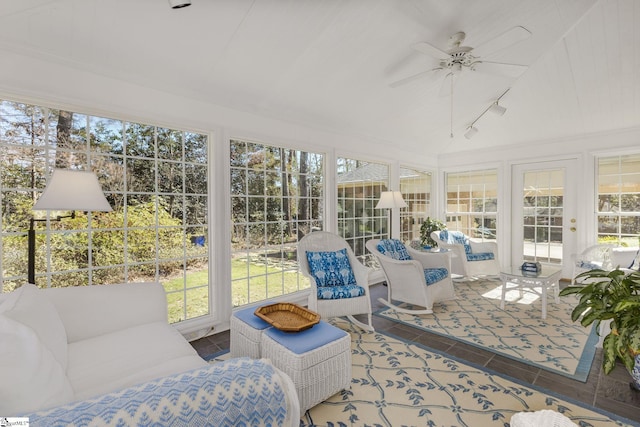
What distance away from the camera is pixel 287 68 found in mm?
2953

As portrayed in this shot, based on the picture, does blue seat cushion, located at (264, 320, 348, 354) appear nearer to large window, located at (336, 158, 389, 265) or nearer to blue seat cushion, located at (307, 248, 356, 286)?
blue seat cushion, located at (307, 248, 356, 286)

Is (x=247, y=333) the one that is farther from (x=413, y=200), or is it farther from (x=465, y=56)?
(x=413, y=200)

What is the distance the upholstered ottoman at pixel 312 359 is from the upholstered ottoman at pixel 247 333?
0.08m

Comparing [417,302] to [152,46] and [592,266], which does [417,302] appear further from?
[152,46]

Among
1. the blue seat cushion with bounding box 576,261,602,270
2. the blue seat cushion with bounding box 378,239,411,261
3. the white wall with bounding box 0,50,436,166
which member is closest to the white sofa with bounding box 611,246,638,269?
the blue seat cushion with bounding box 576,261,602,270

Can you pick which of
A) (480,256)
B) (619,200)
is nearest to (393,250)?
(480,256)

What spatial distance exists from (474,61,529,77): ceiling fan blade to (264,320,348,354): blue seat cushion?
2.55 meters

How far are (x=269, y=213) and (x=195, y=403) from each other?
2.96 metres

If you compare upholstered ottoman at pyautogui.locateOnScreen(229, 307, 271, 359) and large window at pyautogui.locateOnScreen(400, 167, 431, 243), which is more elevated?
large window at pyautogui.locateOnScreen(400, 167, 431, 243)

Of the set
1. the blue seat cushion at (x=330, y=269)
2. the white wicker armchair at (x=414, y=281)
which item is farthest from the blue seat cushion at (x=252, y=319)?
the white wicker armchair at (x=414, y=281)

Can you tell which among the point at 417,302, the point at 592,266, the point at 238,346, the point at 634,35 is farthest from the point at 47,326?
the point at 592,266

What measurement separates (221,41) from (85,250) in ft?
8.27

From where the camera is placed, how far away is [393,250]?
384 cm

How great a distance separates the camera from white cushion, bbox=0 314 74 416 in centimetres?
86
